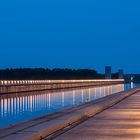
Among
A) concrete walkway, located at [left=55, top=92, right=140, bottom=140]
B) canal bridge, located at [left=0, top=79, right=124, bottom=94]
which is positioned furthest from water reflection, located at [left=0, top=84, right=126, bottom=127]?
canal bridge, located at [left=0, top=79, right=124, bottom=94]

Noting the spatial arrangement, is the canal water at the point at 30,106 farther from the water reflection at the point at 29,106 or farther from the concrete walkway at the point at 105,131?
the concrete walkway at the point at 105,131

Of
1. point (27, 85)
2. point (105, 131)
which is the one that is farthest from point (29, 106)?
point (27, 85)

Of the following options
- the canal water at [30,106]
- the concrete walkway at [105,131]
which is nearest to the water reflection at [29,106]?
the canal water at [30,106]

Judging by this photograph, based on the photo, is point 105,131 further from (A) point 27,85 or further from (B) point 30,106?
(A) point 27,85

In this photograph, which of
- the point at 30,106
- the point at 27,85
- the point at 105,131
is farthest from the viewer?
the point at 27,85

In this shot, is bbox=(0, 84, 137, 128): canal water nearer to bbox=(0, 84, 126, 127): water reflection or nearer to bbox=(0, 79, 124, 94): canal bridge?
bbox=(0, 84, 126, 127): water reflection

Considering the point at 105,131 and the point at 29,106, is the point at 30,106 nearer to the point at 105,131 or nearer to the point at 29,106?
the point at 29,106

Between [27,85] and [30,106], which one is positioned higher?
[27,85]

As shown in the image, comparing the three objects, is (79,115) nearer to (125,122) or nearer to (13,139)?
(125,122)

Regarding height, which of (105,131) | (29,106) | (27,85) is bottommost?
(105,131)

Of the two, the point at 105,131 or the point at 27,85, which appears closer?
the point at 105,131

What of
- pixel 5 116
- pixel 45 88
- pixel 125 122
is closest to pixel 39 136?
pixel 125 122

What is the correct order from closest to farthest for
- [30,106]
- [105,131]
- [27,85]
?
[105,131] → [30,106] → [27,85]

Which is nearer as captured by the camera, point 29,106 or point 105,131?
point 105,131
